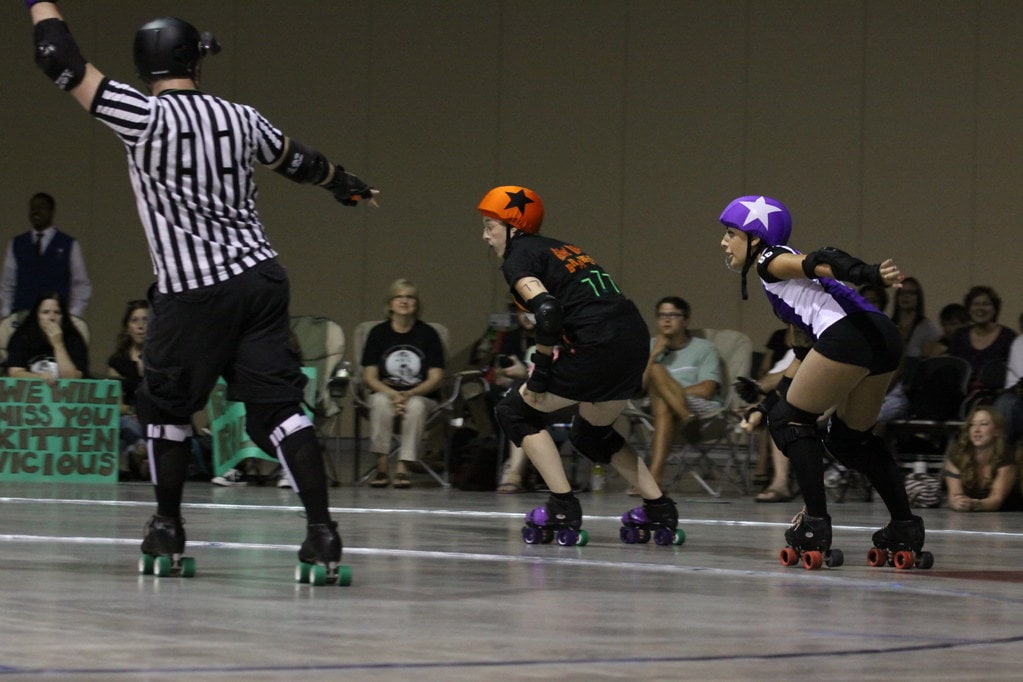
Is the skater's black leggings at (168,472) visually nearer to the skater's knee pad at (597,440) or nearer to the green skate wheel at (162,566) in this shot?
the green skate wheel at (162,566)

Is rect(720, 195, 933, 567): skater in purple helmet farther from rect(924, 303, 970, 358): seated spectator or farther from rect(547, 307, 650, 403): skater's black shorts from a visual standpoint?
rect(924, 303, 970, 358): seated spectator

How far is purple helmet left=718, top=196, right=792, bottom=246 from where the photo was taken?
18.4ft

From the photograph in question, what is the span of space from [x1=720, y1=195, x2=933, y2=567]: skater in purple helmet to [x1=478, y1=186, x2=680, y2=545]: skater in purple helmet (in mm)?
588

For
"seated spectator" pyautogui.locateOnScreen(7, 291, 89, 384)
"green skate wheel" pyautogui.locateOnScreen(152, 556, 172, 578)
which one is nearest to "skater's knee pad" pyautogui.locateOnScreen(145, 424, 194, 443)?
"green skate wheel" pyautogui.locateOnScreen(152, 556, 172, 578)

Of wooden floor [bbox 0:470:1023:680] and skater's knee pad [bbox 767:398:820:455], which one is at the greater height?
skater's knee pad [bbox 767:398:820:455]

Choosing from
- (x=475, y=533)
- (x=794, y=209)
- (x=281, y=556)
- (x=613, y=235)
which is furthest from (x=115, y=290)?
(x=281, y=556)

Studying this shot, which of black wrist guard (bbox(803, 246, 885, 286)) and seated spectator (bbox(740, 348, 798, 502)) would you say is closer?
black wrist guard (bbox(803, 246, 885, 286))

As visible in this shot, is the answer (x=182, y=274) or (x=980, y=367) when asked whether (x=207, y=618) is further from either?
(x=980, y=367)

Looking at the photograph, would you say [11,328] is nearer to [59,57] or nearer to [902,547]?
[59,57]

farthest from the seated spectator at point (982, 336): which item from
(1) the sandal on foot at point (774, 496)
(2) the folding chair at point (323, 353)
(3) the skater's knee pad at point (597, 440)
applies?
(3) the skater's knee pad at point (597, 440)

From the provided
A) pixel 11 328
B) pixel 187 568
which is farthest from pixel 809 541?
pixel 11 328

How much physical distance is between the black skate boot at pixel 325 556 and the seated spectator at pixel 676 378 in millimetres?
5175

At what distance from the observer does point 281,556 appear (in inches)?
209

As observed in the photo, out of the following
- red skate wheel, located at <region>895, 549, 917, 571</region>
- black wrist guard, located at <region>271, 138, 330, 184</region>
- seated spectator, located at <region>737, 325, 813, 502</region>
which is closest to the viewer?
black wrist guard, located at <region>271, 138, 330, 184</region>
